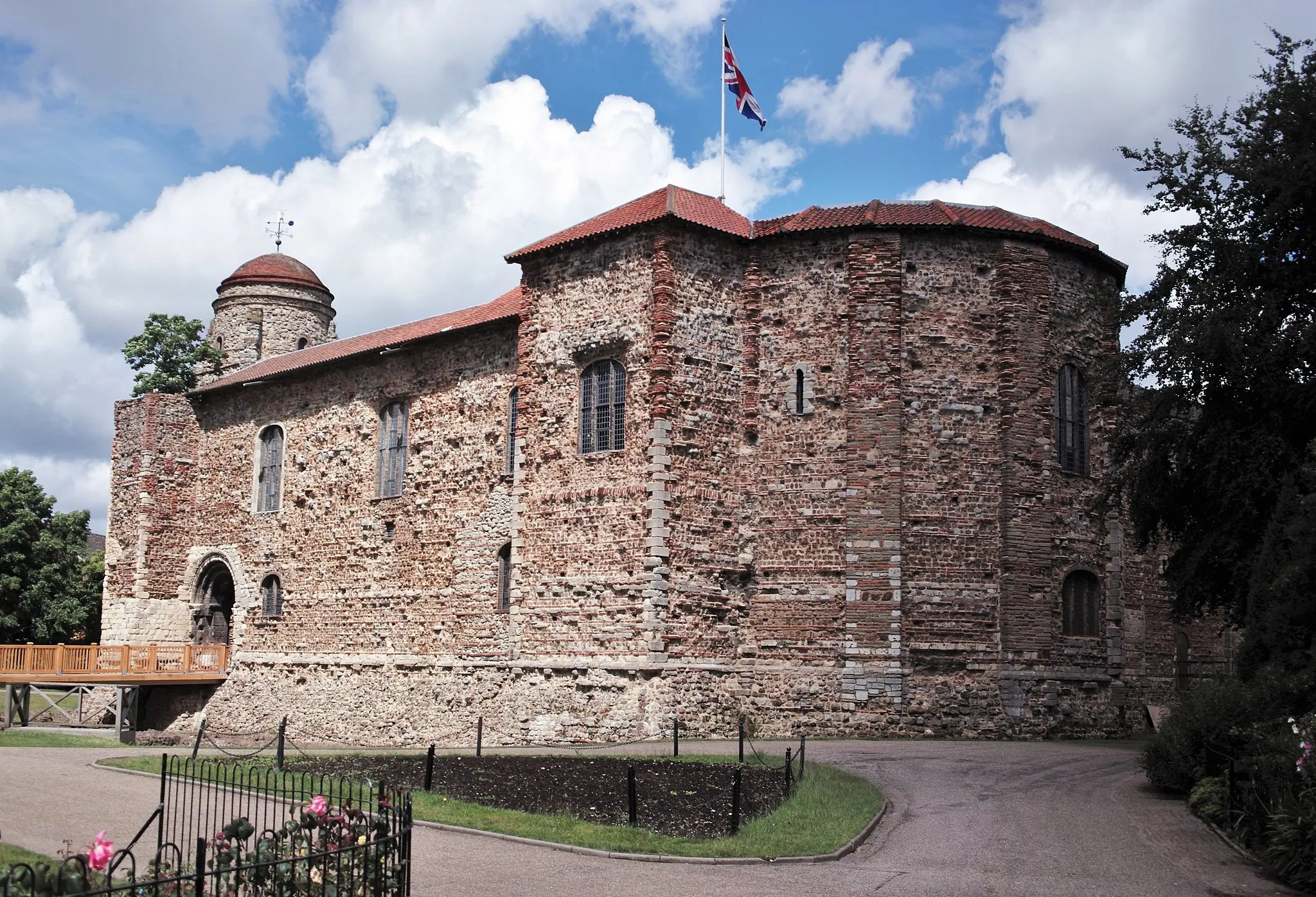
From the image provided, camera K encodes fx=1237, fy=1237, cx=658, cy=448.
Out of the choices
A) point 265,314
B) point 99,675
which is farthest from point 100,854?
point 265,314

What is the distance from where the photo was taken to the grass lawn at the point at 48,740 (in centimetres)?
2316

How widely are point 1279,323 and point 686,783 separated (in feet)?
38.6

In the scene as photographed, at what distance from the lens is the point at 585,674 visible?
22922 millimetres

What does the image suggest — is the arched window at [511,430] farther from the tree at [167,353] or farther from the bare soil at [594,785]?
the tree at [167,353]

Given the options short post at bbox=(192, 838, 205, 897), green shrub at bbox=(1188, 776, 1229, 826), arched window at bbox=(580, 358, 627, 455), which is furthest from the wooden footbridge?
short post at bbox=(192, 838, 205, 897)

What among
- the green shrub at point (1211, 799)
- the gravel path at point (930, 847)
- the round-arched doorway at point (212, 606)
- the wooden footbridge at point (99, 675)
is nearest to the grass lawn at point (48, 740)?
the wooden footbridge at point (99, 675)

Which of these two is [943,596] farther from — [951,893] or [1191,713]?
[951,893]

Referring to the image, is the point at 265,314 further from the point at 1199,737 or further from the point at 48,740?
the point at 1199,737

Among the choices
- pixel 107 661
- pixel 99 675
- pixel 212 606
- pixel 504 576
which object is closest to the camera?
pixel 504 576

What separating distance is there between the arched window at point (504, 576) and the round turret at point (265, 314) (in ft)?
64.8

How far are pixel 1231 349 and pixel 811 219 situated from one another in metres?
8.58

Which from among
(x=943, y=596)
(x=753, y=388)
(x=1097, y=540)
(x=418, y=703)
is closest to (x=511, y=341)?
(x=753, y=388)

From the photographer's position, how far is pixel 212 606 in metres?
35.6

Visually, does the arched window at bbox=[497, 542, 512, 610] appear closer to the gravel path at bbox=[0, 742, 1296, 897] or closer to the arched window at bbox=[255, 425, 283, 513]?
the gravel path at bbox=[0, 742, 1296, 897]
